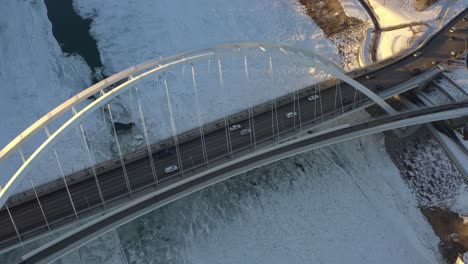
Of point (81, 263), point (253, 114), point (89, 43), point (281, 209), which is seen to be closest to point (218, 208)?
point (281, 209)

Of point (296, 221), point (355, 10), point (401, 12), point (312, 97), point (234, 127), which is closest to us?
point (296, 221)

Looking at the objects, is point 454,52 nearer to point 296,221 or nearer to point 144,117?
point 296,221

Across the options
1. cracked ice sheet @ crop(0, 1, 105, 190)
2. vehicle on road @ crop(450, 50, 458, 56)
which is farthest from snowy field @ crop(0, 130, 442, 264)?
vehicle on road @ crop(450, 50, 458, 56)

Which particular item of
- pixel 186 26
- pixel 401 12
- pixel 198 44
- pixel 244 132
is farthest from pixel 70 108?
pixel 401 12

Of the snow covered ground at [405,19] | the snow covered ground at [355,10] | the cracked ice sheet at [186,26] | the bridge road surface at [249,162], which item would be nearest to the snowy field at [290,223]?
the bridge road surface at [249,162]

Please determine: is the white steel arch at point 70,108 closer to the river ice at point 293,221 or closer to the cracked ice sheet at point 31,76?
the river ice at point 293,221

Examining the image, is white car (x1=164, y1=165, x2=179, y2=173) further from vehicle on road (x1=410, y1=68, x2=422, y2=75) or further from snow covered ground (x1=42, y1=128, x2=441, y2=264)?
vehicle on road (x1=410, y1=68, x2=422, y2=75)
